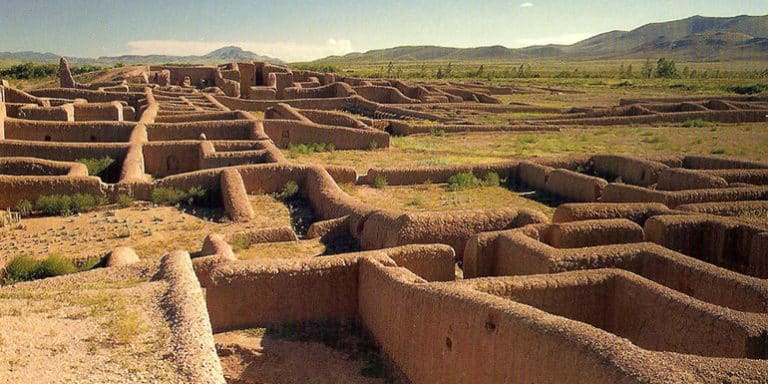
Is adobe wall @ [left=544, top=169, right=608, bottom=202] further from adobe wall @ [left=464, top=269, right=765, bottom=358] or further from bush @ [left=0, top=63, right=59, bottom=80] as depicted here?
bush @ [left=0, top=63, right=59, bottom=80]

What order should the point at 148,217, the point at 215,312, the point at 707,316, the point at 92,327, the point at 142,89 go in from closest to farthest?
the point at 92,327
the point at 707,316
the point at 215,312
the point at 148,217
the point at 142,89

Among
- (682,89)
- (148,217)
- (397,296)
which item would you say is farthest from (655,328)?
(682,89)

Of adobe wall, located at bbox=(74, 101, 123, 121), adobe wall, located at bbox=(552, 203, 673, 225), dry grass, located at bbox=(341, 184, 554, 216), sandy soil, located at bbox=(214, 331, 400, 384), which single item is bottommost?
sandy soil, located at bbox=(214, 331, 400, 384)

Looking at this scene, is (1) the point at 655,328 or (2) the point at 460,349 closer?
(2) the point at 460,349

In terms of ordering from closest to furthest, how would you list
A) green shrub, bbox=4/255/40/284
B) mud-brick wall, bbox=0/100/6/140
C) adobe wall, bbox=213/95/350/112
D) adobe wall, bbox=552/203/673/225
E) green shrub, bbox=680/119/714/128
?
1. green shrub, bbox=4/255/40/284
2. adobe wall, bbox=552/203/673/225
3. mud-brick wall, bbox=0/100/6/140
4. green shrub, bbox=680/119/714/128
5. adobe wall, bbox=213/95/350/112

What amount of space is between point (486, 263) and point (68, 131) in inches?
644

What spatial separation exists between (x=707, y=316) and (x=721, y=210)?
6375mm

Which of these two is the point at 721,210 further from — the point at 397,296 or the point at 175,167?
the point at 175,167

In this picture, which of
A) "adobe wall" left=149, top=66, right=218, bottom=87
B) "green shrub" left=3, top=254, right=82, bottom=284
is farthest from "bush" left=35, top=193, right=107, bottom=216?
"adobe wall" left=149, top=66, right=218, bottom=87

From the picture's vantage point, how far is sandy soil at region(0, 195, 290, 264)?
1193cm

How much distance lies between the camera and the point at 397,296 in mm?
7629

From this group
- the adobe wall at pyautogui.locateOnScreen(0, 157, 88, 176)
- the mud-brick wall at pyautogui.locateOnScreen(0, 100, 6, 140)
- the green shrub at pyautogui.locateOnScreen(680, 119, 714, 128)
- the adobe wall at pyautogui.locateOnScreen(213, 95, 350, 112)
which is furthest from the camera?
the adobe wall at pyautogui.locateOnScreen(213, 95, 350, 112)

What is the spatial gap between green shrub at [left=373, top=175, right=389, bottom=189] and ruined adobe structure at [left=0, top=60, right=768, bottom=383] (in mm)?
142

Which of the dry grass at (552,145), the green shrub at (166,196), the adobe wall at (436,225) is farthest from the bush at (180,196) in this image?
the dry grass at (552,145)
